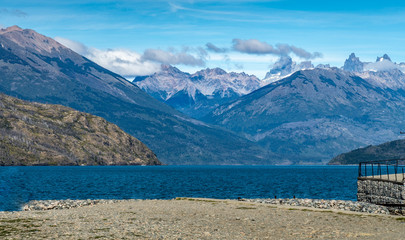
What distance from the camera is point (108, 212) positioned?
5175 cm

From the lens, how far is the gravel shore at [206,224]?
36.7 meters

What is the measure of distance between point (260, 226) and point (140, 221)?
33.7 ft

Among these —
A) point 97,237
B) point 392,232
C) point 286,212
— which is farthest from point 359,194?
point 97,237

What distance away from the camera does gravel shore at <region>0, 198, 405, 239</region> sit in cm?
3666

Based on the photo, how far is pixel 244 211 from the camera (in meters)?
53.1

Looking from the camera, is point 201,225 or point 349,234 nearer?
point 349,234

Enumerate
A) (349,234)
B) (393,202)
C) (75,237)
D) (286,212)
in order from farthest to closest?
(393,202) → (286,212) → (349,234) → (75,237)

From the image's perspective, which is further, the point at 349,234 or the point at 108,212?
the point at 108,212

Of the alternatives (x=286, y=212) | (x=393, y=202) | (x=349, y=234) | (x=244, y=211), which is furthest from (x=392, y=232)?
(x=393, y=202)

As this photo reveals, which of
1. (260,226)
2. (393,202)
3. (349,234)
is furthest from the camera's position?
(393,202)

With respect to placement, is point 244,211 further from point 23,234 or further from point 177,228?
point 23,234

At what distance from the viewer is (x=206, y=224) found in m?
43.1

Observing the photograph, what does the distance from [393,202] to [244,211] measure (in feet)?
60.8

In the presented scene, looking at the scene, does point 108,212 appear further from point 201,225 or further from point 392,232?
point 392,232
